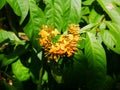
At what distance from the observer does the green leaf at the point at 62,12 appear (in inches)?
38.5

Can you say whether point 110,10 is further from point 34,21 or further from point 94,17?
point 34,21

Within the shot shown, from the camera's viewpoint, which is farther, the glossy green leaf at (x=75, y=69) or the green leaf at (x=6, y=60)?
the green leaf at (x=6, y=60)

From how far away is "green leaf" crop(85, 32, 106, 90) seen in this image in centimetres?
95

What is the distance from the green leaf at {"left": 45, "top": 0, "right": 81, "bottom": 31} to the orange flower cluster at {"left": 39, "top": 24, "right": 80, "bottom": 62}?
2.4 inches

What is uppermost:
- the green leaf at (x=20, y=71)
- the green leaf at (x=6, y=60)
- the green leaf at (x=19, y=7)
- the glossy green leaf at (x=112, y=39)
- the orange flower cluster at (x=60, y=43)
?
the green leaf at (x=19, y=7)

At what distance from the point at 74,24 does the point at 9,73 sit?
508 millimetres

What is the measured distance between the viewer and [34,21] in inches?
40.4

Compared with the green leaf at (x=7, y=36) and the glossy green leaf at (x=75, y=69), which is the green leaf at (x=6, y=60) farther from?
the glossy green leaf at (x=75, y=69)

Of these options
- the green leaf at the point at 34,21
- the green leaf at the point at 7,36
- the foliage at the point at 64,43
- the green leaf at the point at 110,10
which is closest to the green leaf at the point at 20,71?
the foliage at the point at 64,43

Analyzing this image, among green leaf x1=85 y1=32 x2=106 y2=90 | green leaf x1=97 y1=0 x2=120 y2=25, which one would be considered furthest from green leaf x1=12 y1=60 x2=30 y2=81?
green leaf x1=97 y1=0 x2=120 y2=25

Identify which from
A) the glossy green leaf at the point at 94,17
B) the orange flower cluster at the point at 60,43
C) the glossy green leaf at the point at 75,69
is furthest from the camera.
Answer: the glossy green leaf at the point at 94,17

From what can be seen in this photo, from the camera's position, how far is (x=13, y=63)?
3.90 feet

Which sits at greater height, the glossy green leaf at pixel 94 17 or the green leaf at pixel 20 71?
the glossy green leaf at pixel 94 17

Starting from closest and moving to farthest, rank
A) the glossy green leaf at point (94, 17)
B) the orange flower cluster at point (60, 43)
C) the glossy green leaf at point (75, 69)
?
the orange flower cluster at point (60, 43) < the glossy green leaf at point (75, 69) < the glossy green leaf at point (94, 17)
